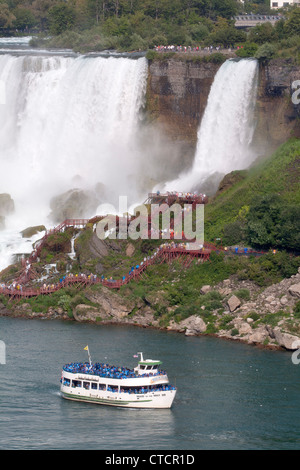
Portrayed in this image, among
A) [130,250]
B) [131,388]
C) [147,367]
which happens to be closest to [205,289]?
[130,250]

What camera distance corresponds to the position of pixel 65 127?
117 metres

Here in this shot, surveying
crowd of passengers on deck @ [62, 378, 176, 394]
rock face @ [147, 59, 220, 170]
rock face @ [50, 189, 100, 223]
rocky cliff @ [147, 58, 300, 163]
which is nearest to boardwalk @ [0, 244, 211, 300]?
rock face @ [50, 189, 100, 223]

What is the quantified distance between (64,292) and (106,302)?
14.8ft

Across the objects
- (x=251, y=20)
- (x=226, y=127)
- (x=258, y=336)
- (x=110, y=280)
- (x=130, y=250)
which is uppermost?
(x=251, y=20)

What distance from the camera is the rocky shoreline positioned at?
78.4 meters

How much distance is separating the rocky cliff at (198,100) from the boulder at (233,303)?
22.8 metres

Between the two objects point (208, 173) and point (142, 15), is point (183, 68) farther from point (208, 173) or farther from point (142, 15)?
point (142, 15)

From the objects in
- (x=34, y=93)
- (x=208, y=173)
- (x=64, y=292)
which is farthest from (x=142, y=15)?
(x=64, y=292)

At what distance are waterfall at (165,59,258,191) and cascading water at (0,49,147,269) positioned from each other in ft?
20.8

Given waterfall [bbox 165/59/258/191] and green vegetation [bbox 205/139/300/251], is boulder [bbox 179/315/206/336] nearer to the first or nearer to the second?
green vegetation [bbox 205/139/300/251]

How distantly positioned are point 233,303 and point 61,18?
7962 cm

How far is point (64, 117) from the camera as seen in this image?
386 ft

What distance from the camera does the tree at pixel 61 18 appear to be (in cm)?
15175

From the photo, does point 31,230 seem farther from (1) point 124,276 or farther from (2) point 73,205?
(1) point 124,276
